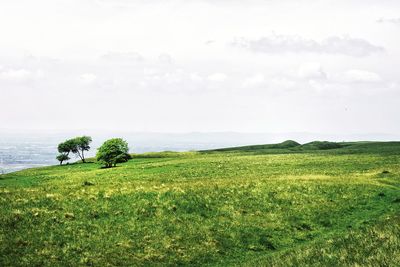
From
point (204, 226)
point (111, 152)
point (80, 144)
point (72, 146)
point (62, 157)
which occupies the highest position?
point (80, 144)

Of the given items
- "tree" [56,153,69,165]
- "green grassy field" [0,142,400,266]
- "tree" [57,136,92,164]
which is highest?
"tree" [57,136,92,164]

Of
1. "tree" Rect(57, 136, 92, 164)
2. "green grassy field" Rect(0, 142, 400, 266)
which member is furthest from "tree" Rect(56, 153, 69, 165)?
"green grassy field" Rect(0, 142, 400, 266)

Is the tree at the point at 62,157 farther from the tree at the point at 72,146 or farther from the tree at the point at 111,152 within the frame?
the tree at the point at 111,152

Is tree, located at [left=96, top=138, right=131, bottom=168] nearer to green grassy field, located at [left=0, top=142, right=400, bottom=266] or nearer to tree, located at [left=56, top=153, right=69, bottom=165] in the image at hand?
tree, located at [left=56, top=153, right=69, bottom=165]

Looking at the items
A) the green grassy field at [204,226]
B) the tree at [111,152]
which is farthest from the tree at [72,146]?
the green grassy field at [204,226]

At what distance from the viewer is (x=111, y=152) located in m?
89.4

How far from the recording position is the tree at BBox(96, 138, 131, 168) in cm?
8812

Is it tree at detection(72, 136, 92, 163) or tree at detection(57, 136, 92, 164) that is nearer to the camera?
tree at detection(57, 136, 92, 164)

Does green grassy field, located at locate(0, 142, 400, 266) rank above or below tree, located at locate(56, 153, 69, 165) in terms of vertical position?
below

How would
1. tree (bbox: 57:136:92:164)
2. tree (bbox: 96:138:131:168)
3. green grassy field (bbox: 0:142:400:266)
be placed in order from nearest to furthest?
green grassy field (bbox: 0:142:400:266)
tree (bbox: 96:138:131:168)
tree (bbox: 57:136:92:164)

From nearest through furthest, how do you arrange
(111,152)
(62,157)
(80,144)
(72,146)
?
A: (111,152)
(72,146)
(80,144)
(62,157)

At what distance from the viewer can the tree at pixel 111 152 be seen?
88.1m

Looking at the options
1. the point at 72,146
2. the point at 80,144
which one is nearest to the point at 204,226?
the point at 72,146

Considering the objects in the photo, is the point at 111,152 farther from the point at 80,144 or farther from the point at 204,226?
the point at 204,226
